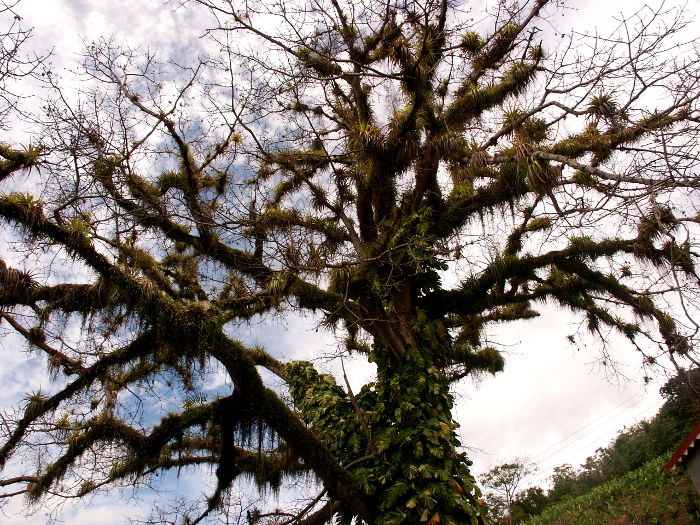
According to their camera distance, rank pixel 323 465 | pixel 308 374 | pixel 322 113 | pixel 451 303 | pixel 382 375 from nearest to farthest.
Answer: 1. pixel 323 465
2. pixel 382 375
3. pixel 451 303
4. pixel 308 374
5. pixel 322 113

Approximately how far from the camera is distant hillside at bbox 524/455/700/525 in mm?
18766

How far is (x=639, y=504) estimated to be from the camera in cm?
2303

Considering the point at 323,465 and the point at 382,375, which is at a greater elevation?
the point at 382,375

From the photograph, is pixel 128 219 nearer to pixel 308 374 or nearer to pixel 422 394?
pixel 308 374

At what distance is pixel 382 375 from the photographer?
6711 mm

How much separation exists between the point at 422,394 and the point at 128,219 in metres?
4.43

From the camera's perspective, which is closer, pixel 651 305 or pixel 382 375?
pixel 382 375

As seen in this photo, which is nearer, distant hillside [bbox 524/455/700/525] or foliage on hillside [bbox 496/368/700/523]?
distant hillside [bbox 524/455/700/525]

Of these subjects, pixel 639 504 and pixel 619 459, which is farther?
pixel 619 459

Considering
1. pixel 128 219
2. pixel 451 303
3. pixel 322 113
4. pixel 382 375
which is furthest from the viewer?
pixel 322 113

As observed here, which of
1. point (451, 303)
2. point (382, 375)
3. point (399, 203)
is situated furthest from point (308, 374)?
point (399, 203)

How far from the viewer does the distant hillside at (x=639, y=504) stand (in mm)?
18766

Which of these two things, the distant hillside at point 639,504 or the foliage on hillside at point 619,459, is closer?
the distant hillside at point 639,504

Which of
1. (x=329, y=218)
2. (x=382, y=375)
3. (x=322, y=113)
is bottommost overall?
(x=382, y=375)
